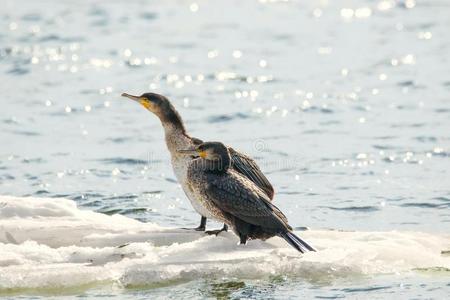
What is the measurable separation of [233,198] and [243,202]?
0.10 m

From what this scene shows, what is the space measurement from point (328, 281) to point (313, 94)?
952 centimetres

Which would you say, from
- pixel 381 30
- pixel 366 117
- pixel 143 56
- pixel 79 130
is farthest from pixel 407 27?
pixel 79 130

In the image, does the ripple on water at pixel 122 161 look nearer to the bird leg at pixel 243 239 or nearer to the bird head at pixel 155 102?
the bird head at pixel 155 102

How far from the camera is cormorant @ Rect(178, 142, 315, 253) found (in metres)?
10.3

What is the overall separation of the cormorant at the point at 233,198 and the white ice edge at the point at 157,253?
0.44 feet

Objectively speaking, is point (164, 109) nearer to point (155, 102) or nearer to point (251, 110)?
point (155, 102)

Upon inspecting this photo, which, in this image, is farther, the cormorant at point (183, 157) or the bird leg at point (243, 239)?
the cormorant at point (183, 157)

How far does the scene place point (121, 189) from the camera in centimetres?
1399

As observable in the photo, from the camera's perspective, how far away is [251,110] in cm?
1839

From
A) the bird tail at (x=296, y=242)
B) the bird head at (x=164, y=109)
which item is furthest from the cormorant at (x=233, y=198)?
the bird head at (x=164, y=109)

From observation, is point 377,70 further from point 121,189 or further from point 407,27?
point 121,189

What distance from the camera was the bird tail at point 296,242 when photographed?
401 inches

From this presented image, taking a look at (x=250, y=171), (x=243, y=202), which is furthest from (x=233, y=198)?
(x=250, y=171)

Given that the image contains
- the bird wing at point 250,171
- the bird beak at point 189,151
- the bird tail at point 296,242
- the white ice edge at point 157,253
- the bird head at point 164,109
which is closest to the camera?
the white ice edge at point 157,253
